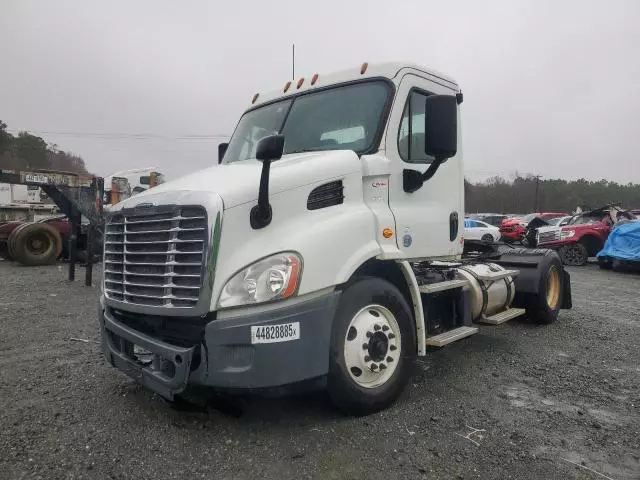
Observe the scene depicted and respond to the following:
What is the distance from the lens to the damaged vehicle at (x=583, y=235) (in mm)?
16000

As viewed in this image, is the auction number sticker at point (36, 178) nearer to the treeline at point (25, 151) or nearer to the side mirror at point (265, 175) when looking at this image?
the side mirror at point (265, 175)

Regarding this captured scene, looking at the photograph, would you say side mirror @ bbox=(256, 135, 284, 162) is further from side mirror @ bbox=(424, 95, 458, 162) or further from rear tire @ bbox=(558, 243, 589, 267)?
rear tire @ bbox=(558, 243, 589, 267)

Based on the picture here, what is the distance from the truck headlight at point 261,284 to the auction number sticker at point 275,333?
0.55 feet

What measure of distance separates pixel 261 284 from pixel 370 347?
3.28ft

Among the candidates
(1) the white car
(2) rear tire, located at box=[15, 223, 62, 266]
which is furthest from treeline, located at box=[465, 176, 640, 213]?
(2) rear tire, located at box=[15, 223, 62, 266]

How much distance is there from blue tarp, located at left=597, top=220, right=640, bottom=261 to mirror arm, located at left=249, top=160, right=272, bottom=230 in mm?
13795

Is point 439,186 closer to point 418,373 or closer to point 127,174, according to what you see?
point 418,373

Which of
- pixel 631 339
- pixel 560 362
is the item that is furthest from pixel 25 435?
pixel 631 339

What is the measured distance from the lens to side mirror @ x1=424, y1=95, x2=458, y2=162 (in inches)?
140

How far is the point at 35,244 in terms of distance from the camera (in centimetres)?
1367

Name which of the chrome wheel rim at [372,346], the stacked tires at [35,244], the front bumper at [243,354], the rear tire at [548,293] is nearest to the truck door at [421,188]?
the chrome wheel rim at [372,346]

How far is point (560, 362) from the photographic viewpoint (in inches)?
195

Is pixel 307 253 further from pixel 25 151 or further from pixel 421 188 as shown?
pixel 25 151

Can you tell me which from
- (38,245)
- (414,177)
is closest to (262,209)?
(414,177)
